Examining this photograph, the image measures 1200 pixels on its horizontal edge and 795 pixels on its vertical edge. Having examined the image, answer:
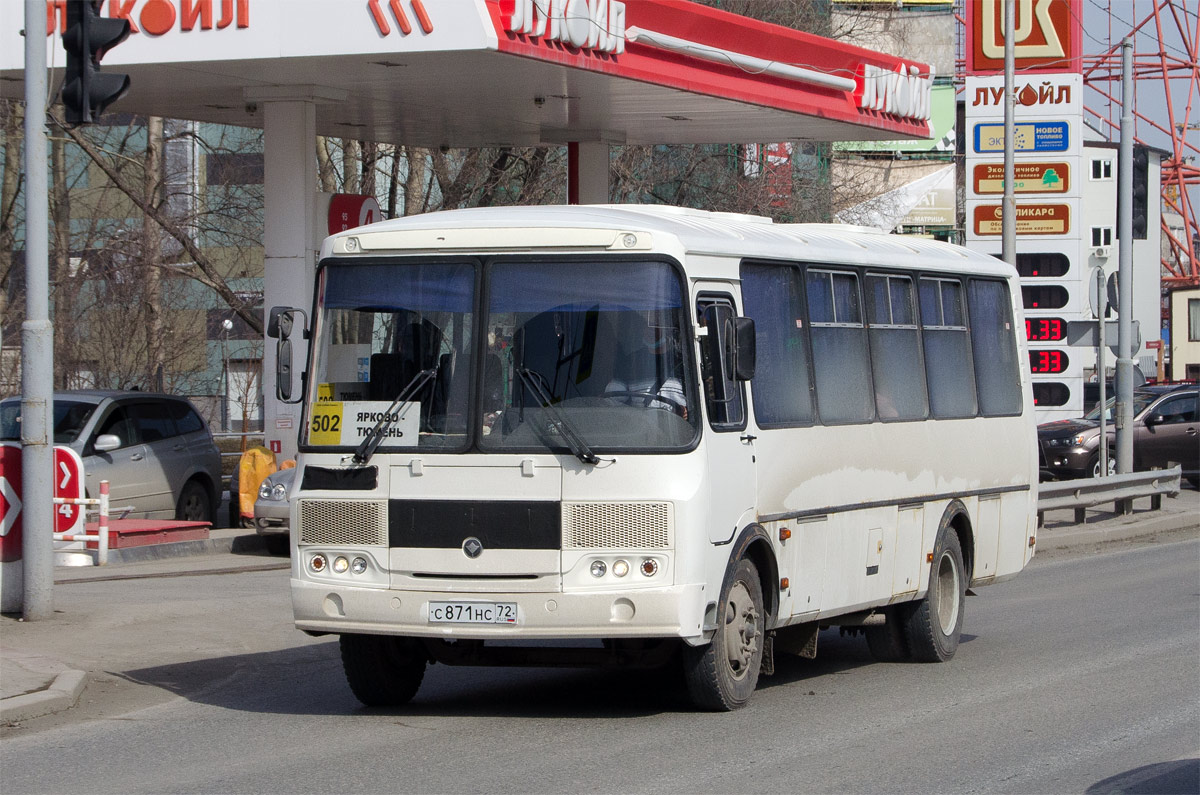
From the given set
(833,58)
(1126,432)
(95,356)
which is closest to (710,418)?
(833,58)

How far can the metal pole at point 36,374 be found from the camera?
477 inches

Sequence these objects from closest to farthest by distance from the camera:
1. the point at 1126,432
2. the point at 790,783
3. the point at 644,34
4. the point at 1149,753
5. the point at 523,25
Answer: the point at 790,783 < the point at 1149,753 < the point at 523,25 < the point at 644,34 < the point at 1126,432

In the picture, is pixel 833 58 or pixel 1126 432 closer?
pixel 833 58

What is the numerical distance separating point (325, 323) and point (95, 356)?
89.6 ft

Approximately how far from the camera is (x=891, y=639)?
11.8 meters

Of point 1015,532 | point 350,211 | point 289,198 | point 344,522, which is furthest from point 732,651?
point 350,211

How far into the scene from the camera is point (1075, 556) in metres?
20.4

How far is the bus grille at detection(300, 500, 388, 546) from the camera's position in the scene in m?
8.87

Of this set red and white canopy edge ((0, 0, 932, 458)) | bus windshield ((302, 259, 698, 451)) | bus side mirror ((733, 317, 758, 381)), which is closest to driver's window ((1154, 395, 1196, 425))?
red and white canopy edge ((0, 0, 932, 458))

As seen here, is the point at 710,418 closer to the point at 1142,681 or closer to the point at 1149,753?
the point at 1149,753

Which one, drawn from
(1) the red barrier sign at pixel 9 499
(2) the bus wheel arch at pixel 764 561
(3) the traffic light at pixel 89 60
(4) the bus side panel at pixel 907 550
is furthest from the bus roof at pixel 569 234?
(1) the red barrier sign at pixel 9 499

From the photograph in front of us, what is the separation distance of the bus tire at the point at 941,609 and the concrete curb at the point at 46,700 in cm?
541

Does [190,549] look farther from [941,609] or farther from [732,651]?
[732,651]

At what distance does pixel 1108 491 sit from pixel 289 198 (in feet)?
38.7
